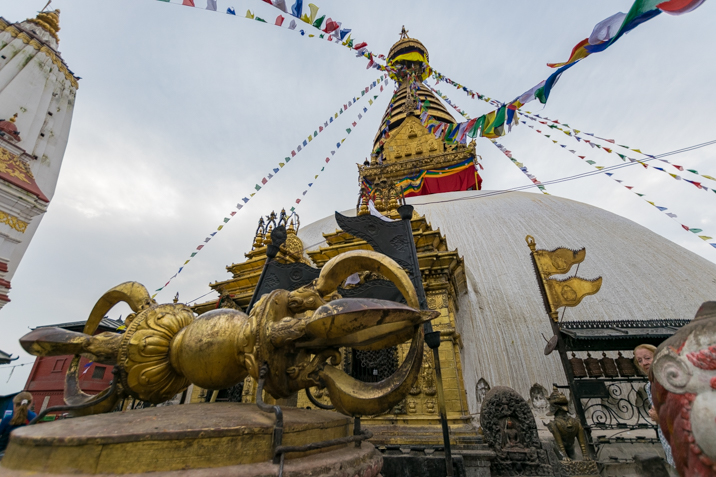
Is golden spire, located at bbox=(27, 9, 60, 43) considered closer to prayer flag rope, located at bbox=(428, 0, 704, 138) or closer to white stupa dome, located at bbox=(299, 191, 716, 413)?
white stupa dome, located at bbox=(299, 191, 716, 413)

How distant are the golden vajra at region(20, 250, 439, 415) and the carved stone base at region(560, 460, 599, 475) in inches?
145

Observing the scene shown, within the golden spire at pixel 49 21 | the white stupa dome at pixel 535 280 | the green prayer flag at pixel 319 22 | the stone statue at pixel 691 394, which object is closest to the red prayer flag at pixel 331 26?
the green prayer flag at pixel 319 22

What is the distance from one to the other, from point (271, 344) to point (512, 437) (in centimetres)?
378

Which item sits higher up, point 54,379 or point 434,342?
point 54,379

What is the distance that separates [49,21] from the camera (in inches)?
655

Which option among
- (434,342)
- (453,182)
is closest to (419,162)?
(453,182)

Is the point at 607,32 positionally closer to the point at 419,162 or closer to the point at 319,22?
the point at 319,22

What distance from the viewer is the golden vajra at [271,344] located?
140 cm

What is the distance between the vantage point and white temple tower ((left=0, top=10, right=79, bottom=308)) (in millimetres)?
10031

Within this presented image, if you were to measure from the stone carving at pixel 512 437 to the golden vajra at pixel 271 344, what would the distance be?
307cm

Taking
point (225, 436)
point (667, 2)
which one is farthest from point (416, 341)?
point (667, 2)

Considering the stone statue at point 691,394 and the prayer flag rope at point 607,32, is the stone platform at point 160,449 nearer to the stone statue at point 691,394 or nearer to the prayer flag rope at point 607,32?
the stone statue at point 691,394

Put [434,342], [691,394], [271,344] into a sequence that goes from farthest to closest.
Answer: [434,342] → [271,344] → [691,394]

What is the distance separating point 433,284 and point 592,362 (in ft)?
8.27
